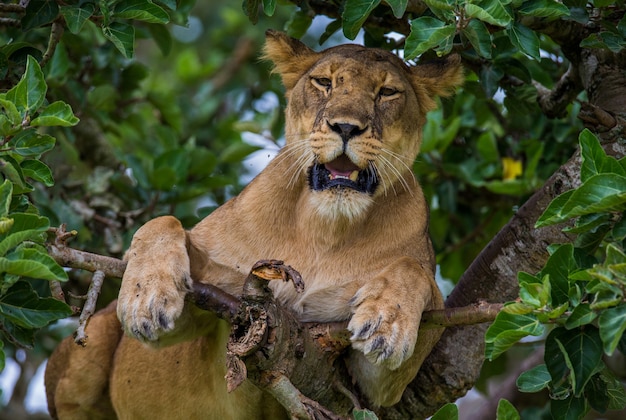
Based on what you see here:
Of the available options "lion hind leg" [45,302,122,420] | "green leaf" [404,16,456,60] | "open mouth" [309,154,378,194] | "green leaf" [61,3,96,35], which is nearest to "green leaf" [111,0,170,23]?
"green leaf" [61,3,96,35]

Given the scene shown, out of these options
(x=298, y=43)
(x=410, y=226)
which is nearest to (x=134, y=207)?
(x=298, y=43)

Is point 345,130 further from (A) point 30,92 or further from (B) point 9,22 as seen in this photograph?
(B) point 9,22

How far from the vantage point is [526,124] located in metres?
7.84

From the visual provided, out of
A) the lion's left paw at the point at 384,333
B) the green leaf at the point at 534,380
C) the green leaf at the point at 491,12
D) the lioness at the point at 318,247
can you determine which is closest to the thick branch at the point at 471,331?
the lioness at the point at 318,247

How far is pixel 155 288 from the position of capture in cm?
482

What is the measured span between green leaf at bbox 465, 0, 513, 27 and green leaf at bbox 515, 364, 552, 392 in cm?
158

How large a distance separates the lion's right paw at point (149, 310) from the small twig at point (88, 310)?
7.8 inches

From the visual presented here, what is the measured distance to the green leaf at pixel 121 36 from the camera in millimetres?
5148

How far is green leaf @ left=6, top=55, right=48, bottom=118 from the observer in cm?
455

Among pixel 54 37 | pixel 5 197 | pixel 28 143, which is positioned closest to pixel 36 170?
pixel 28 143

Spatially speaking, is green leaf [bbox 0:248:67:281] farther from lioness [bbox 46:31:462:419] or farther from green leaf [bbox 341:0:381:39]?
green leaf [bbox 341:0:381:39]

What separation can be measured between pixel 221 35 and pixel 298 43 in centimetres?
585

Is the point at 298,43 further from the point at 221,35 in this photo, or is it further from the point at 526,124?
the point at 221,35

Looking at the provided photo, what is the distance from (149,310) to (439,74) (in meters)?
2.53
